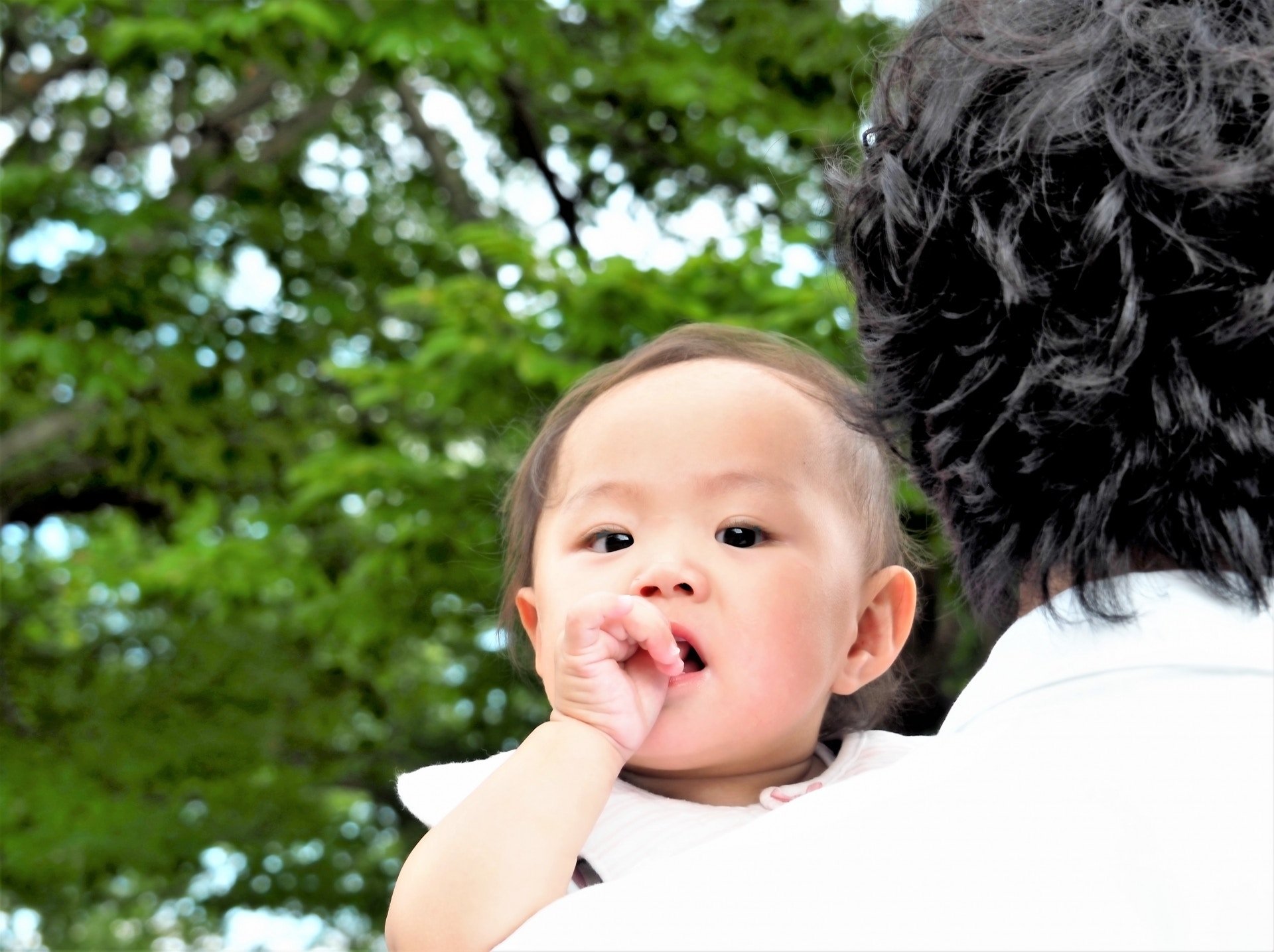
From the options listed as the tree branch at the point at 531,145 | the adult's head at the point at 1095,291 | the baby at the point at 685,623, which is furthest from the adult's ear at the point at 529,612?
the tree branch at the point at 531,145

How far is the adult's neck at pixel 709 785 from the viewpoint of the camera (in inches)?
54.9

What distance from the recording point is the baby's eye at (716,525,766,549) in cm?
134

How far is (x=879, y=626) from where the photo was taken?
4.93ft

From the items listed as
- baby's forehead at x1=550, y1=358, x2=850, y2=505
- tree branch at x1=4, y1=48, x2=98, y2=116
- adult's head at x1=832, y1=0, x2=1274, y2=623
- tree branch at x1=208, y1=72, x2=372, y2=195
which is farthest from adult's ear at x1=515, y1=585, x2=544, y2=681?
tree branch at x1=4, y1=48, x2=98, y2=116

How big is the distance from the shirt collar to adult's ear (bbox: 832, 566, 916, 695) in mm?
623

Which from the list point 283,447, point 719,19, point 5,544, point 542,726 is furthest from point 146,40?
point 542,726

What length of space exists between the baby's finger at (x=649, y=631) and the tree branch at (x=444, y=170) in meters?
6.52

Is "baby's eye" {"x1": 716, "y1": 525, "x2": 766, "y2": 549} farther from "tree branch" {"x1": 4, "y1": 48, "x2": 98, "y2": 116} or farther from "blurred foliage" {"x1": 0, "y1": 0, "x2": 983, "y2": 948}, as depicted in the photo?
"tree branch" {"x1": 4, "y1": 48, "x2": 98, "y2": 116}

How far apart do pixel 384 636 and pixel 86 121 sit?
13.5 feet

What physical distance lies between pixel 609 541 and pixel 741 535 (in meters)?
0.13

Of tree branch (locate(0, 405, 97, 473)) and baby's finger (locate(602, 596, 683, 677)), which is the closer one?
baby's finger (locate(602, 596, 683, 677))

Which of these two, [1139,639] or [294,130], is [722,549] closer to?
[1139,639]

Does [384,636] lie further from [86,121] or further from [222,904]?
[86,121]

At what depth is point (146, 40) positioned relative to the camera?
18.3 ft
